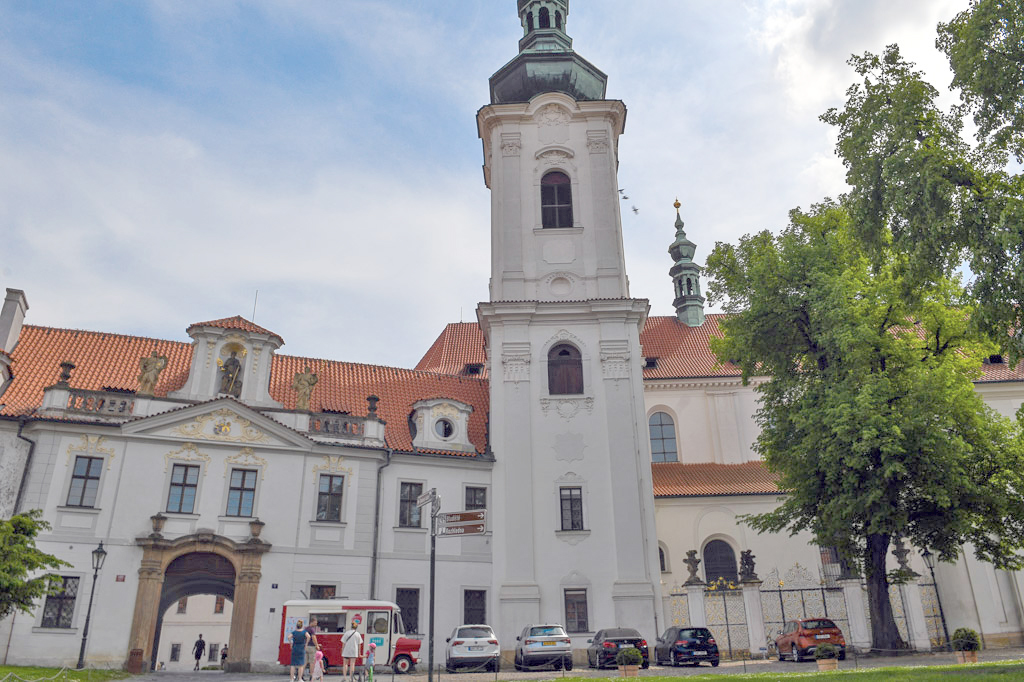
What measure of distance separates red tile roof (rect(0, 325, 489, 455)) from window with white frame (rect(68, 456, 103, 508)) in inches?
92.2

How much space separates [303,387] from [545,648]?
37.1 ft

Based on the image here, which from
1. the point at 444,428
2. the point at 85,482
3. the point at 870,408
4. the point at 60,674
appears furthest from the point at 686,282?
the point at 60,674

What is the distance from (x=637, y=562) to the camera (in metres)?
24.8

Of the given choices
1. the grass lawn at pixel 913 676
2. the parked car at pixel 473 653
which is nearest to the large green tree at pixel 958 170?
the grass lawn at pixel 913 676

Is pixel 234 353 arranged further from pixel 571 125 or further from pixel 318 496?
pixel 571 125

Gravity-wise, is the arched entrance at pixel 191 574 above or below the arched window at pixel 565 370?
below

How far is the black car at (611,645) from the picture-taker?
20562mm

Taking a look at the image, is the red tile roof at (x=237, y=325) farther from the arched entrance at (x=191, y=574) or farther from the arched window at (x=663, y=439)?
the arched window at (x=663, y=439)

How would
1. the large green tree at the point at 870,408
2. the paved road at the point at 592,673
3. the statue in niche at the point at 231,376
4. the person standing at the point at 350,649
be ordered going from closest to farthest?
the person standing at the point at 350,649 → the paved road at the point at 592,673 → the large green tree at the point at 870,408 → the statue in niche at the point at 231,376

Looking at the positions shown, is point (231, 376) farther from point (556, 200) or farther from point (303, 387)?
point (556, 200)

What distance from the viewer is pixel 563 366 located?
92.1 feet

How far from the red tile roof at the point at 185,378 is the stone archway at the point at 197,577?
483 centimetres

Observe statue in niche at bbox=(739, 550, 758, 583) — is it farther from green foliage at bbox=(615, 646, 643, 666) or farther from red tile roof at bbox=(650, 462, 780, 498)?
green foliage at bbox=(615, 646, 643, 666)

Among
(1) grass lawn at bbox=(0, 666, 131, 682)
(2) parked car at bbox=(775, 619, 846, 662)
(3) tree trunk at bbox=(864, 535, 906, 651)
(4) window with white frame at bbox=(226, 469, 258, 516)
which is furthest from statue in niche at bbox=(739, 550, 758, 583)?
(1) grass lawn at bbox=(0, 666, 131, 682)
